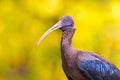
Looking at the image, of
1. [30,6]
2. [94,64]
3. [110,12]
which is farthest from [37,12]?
[94,64]

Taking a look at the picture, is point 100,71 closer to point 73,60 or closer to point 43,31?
point 73,60

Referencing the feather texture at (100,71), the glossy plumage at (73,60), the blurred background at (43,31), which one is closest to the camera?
the glossy plumage at (73,60)

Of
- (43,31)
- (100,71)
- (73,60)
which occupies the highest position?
(43,31)

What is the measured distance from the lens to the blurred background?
45.2ft

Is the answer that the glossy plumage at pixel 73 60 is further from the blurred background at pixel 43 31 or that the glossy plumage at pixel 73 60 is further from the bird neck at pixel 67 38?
the blurred background at pixel 43 31

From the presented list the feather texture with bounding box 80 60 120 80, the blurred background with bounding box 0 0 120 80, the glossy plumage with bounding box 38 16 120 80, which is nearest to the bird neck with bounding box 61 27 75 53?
the glossy plumage with bounding box 38 16 120 80

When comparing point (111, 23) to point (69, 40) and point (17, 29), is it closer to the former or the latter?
point (17, 29)

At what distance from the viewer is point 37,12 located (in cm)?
1413

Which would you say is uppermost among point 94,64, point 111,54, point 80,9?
point 80,9

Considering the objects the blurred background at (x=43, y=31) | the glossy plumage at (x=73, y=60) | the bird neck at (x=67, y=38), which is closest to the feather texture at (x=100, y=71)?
the glossy plumage at (x=73, y=60)

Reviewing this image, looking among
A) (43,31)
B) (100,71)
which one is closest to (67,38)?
(100,71)

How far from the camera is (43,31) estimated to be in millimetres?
13930

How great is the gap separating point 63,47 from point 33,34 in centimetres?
500

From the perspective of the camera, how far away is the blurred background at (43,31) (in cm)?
1378
